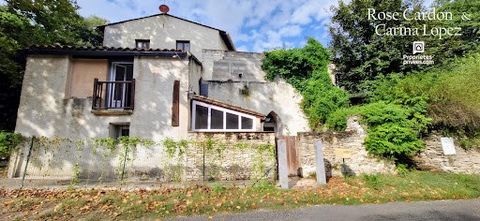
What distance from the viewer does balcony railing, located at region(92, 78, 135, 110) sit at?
37.3 feet

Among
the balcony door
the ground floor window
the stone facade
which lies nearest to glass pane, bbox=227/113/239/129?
the ground floor window

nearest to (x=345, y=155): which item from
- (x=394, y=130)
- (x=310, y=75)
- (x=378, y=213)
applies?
(x=394, y=130)

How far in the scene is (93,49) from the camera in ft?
37.7

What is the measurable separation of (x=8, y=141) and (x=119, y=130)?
12.9 ft

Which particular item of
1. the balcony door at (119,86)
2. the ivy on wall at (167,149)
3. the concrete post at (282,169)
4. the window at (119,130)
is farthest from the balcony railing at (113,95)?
the concrete post at (282,169)

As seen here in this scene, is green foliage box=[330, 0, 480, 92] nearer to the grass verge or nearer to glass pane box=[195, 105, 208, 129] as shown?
the grass verge

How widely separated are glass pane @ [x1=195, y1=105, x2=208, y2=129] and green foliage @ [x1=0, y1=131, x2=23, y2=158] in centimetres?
707

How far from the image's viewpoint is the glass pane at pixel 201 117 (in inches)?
461

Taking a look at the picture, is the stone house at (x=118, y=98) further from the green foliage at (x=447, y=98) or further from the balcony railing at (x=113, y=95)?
the green foliage at (x=447, y=98)

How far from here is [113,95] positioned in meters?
11.9

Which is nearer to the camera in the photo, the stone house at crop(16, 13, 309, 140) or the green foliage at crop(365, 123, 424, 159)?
the green foliage at crop(365, 123, 424, 159)

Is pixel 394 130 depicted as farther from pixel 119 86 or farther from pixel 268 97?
pixel 119 86

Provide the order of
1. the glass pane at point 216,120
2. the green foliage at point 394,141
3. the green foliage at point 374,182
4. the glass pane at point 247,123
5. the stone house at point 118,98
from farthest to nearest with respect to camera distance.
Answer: the glass pane at point 247,123 → the glass pane at point 216,120 → the stone house at point 118,98 → the green foliage at point 394,141 → the green foliage at point 374,182

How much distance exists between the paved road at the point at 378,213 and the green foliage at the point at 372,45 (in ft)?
32.9
